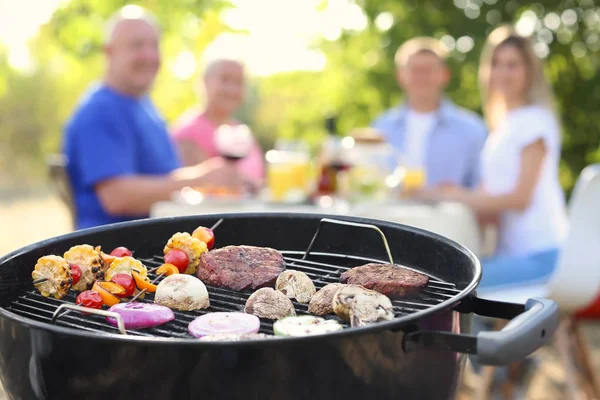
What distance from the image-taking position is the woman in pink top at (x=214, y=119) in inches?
194

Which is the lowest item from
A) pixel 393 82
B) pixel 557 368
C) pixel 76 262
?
pixel 557 368

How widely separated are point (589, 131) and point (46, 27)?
531cm

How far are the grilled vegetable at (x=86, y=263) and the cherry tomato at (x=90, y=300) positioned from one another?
104mm

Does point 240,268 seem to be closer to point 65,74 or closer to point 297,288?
point 297,288

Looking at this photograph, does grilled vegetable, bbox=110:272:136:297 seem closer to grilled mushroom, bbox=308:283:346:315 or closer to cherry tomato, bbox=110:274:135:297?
cherry tomato, bbox=110:274:135:297

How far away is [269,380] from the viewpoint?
1067 millimetres

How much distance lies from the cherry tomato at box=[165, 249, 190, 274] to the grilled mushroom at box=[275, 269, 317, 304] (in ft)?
0.85

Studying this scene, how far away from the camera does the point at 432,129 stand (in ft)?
16.1

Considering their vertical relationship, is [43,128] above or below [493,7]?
below

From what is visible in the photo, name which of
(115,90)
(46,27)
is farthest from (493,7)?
(46,27)

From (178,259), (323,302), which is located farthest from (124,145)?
(323,302)

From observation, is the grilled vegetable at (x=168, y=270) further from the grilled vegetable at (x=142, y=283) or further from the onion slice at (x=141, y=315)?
the onion slice at (x=141, y=315)

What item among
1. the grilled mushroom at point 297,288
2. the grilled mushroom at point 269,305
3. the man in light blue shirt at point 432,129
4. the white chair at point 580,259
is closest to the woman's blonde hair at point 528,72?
the man in light blue shirt at point 432,129

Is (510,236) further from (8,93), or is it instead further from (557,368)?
(8,93)
